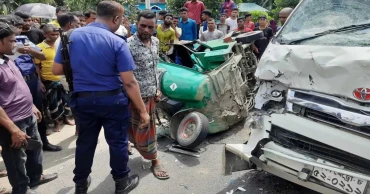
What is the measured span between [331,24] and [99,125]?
8.06ft

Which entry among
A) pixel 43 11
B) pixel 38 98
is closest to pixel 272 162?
pixel 38 98

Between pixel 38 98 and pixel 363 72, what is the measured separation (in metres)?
3.66

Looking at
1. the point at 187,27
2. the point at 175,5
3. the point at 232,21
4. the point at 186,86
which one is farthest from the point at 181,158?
the point at 175,5

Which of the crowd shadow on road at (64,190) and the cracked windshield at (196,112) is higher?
the cracked windshield at (196,112)

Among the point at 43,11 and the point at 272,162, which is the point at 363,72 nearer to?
the point at 272,162

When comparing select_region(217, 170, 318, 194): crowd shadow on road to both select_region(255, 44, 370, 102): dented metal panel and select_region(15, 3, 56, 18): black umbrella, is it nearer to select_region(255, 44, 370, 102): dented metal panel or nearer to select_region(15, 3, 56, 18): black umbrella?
select_region(255, 44, 370, 102): dented metal panel

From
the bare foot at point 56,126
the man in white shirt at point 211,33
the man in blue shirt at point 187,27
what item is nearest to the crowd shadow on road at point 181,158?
the bare foot at point 56,126

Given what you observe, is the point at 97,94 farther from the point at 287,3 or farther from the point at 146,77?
the point at 287,3

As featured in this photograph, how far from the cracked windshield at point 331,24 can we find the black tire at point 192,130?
1.43m

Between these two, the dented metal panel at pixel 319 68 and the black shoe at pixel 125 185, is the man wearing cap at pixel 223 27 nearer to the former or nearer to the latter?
the dented metal panel at pixel 319 68

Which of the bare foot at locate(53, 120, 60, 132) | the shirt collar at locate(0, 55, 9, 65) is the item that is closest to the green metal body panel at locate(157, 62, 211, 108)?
the bare foot at locate(53, 120, 60, 132)

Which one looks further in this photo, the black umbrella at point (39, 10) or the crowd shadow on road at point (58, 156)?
the black umbrella at point (39, 10)

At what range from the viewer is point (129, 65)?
113 inches

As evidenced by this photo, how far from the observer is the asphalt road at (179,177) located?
11.2 feet
